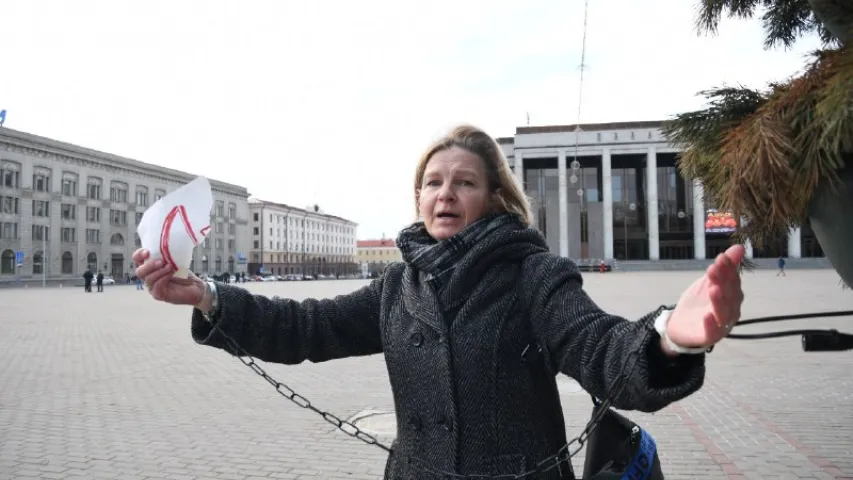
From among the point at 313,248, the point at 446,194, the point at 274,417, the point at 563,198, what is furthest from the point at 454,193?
the point at 313,248

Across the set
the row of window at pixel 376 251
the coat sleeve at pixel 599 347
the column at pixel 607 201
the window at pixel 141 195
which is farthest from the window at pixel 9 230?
the row of window at pixel 376 251

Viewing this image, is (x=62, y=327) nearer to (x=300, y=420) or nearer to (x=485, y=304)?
(x=300, y=420)

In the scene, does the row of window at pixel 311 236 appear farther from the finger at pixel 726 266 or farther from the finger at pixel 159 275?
the finger at pixel 726 266

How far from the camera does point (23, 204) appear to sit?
58.2m

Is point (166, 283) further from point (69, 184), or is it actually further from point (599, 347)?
point (69, 184)

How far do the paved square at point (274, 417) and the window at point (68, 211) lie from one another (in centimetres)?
6084

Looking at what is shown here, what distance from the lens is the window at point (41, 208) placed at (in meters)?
59.5

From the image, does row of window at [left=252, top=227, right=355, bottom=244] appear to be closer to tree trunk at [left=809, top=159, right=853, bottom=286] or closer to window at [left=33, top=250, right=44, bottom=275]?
window at [left=33, top=250, right=44, bottom=275]

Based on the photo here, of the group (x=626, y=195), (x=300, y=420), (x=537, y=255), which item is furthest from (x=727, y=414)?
(x=626, y=195)

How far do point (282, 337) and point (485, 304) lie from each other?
0.80 m

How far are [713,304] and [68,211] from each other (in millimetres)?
73197

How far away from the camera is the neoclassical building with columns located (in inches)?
2265

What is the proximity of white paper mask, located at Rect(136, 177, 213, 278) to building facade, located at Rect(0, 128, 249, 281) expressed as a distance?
54397 mm

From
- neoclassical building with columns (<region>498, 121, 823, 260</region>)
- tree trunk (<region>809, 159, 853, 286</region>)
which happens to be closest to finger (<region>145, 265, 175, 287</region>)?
tree trunk (<region>809, 159, 853, 286</region>)
